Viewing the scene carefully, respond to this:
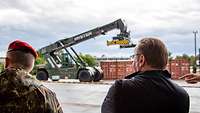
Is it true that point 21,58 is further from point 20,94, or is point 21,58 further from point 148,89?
point 148,89

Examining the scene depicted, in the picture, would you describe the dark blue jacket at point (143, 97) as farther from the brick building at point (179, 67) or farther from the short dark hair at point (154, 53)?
the brick building at point (179, 67)

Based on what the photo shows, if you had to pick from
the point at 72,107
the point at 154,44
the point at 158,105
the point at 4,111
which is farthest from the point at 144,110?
the point at 72,107

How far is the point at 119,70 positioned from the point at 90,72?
665 centimetres

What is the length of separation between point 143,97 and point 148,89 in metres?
0.04

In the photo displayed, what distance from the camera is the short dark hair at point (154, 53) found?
179 cm

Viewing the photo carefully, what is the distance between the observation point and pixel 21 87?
6.28ft

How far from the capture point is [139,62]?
1.82 m

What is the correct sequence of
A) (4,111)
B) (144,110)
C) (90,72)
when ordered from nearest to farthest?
(144,110)
(4,111)
(90,72)

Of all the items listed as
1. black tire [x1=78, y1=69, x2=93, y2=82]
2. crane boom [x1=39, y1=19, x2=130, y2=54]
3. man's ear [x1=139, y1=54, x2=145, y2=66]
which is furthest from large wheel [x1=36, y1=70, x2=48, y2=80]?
man's ear [x1=139, y1=54, x2=145, y2=66]

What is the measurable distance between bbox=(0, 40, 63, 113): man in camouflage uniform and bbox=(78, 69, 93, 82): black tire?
51.9ft

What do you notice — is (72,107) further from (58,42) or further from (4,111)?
(58,42)

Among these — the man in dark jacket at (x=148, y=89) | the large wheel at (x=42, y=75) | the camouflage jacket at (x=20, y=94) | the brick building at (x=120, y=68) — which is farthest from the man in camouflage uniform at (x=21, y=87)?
the brick building at (x=120, y=68)

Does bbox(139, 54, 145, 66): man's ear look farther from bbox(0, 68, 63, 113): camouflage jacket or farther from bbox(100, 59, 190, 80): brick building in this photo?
bbox(100, 59, 190, 80): brick building

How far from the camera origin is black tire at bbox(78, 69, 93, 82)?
17875 mm
